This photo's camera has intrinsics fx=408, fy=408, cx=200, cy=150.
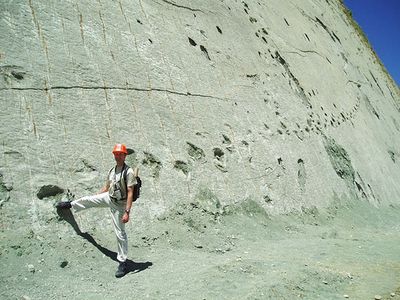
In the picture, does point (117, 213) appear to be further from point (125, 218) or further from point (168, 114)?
point (168, 114)

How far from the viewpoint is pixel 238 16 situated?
10.3m

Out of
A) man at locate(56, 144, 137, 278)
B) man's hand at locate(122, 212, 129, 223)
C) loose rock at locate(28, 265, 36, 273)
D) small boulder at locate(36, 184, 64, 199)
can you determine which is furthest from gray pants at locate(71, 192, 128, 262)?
loose rock at locate(28, 265, 36, 273)

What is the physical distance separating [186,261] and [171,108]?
2739mm

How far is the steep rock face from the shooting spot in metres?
5.20

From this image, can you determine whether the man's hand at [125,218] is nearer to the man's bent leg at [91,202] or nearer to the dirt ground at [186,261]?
the man's bent leg at [91,202]

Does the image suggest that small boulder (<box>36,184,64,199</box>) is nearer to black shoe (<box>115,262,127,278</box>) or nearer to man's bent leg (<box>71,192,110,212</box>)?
man's bent leg (<box>71,192,110,212</box>)

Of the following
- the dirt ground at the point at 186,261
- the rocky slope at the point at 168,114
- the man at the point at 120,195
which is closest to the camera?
the dirt ground at the point at 186,261

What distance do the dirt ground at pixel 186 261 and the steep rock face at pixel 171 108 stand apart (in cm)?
32

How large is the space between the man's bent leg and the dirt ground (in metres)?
0.22

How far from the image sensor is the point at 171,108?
680 centimetres

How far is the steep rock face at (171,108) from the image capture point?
17.0ft

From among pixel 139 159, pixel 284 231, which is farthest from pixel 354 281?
pixel 139 159

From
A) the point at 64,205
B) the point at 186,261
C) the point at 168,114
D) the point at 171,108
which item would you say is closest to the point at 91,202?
the point at 64,205

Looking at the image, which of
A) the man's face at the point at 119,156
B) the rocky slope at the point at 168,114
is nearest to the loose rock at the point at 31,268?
the rocky slope at the point at 168,114
